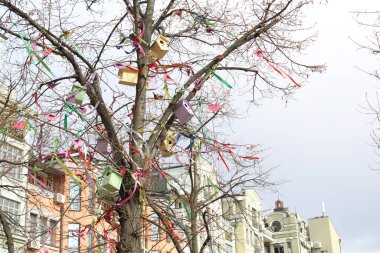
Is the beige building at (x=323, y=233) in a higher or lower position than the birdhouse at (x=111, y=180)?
higher

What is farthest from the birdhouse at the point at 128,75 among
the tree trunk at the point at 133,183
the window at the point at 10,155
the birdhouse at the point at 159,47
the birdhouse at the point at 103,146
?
the window at the point at 10,155

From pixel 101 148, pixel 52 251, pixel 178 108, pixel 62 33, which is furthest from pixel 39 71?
pixel 52 251

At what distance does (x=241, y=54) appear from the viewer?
8281 millimetres

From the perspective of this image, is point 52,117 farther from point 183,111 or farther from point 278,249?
point 278,249

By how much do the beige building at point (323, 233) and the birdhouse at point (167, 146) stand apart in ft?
199

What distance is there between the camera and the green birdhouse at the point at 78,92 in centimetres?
706

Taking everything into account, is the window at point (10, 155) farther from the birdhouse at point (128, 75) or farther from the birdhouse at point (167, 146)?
the birdhouse at point (128, 75)

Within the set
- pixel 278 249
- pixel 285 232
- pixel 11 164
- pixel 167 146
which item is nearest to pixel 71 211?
pixel 11 164

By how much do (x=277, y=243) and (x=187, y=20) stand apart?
49.1 m

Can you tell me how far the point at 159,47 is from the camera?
766cm

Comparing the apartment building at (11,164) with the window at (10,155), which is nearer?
the apartment building at (11,164)

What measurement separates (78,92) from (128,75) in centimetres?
69

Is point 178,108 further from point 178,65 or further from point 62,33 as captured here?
point 62,33

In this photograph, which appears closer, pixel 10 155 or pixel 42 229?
pixel 10 155
